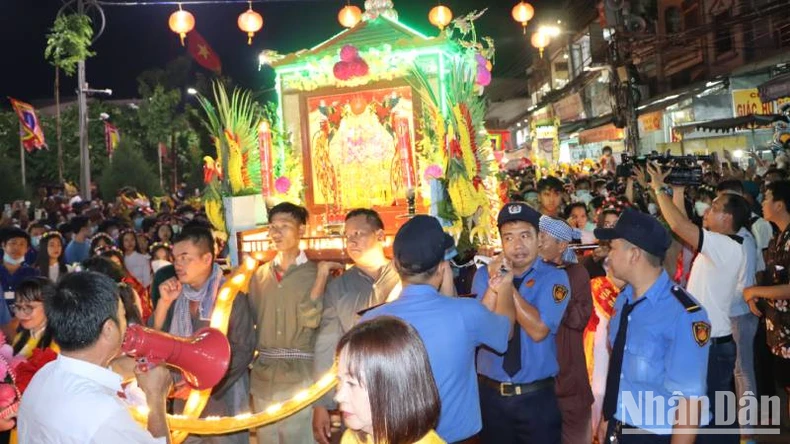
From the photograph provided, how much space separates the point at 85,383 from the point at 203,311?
201 centimetres

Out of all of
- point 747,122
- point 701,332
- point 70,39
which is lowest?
point 701,332

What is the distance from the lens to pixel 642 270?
311cm

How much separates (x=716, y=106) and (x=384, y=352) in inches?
731

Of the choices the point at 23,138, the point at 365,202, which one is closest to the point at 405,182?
the point at 365,202

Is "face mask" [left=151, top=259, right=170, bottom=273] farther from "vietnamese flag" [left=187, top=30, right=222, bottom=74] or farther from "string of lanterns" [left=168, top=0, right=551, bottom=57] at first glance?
"vietnamese flag" [left=187, top=30, right=222, bottom=74]

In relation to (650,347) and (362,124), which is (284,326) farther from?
→ (362,124)

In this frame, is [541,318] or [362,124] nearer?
[541,318]

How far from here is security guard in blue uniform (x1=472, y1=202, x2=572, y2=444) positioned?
3637 mm

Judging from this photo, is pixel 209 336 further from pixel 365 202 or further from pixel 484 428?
pixel 365 202

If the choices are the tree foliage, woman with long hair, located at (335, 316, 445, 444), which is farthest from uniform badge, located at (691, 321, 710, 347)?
the tree foliage

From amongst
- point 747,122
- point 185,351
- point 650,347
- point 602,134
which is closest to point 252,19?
point 747,122

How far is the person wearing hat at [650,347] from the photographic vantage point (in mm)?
2838

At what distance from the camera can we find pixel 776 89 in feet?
41.5

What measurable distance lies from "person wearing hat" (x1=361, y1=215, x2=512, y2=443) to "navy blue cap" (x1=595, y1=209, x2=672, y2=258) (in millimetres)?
728
